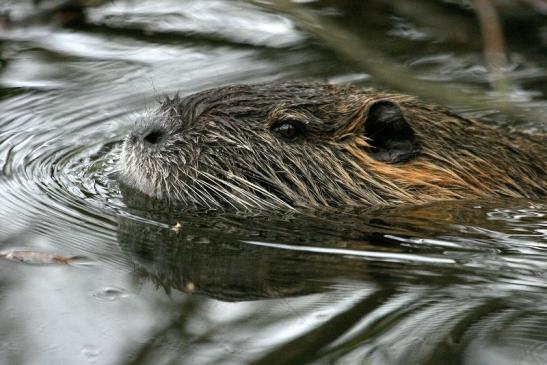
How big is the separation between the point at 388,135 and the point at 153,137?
3.79 feet

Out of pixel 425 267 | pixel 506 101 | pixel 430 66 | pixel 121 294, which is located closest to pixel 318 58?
pixel 430 66

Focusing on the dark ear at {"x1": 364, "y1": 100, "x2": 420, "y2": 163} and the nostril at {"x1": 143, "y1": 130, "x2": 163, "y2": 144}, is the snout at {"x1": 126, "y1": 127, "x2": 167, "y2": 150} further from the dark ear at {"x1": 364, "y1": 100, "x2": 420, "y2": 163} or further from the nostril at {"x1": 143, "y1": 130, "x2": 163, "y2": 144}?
the dark ear at {"x1": 364, "y1": 100, "x2": 420, "y2": 163}

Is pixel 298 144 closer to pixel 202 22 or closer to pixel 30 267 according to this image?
pixel 30 267

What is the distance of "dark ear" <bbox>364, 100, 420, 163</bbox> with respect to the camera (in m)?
5.12

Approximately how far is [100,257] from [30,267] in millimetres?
288

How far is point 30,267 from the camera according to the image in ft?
14.1

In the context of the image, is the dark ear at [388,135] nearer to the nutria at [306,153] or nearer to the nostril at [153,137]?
the nutria at [306,153]

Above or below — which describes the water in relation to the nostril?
below

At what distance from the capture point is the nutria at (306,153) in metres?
5.07

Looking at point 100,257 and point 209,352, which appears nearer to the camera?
point 209,352

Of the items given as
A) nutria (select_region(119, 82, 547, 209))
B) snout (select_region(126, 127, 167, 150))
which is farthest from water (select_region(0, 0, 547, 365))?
snout (select_region(126, 127, 167, 150))

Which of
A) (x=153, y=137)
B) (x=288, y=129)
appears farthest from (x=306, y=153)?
(x=153, y=137)

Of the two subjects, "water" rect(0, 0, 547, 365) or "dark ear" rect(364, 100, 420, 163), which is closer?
"water" rect(0, 0, 547, 365)

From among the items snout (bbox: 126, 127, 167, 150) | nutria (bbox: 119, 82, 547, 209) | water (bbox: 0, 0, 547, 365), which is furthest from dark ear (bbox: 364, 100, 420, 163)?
snout (bbox: 126, 127, 167, 150)
